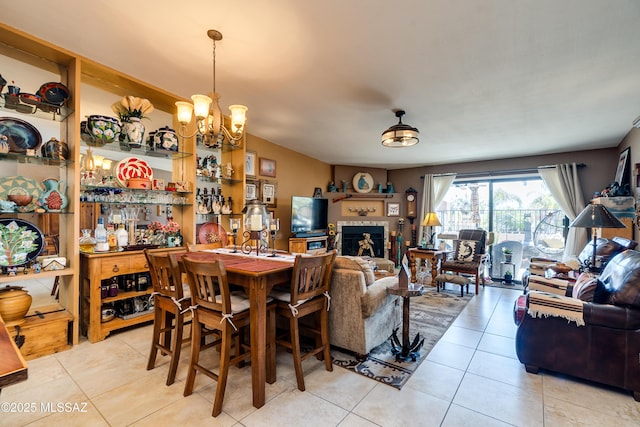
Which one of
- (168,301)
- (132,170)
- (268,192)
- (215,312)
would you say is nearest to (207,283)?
(215,312)

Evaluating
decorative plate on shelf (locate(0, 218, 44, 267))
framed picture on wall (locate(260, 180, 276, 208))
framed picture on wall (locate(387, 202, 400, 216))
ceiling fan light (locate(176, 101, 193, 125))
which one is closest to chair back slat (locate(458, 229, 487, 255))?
framed picture on wall (locate(387, 202, 400, 216))

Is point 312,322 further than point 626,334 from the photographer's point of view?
Yes

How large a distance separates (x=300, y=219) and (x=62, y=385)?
12.9ft

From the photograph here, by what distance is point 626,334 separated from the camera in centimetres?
196

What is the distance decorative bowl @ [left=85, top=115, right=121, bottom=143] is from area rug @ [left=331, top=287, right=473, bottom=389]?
9.85 ft

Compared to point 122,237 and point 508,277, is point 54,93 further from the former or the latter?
point 508,277

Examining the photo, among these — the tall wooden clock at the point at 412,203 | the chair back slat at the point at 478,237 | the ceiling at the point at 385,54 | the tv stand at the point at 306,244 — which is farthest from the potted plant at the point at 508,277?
the tv stand at the point at 306,244

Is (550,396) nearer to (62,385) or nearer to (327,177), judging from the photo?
(62,385)

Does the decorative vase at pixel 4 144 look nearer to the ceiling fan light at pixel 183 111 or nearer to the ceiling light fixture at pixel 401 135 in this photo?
the ceiling fan light at pixel 183 111

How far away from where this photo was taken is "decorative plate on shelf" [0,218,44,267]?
2344mm

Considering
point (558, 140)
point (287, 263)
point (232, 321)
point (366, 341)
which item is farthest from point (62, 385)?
point (558, 140)

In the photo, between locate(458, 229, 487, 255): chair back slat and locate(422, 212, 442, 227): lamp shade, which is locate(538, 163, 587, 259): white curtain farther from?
locate(422, 212, 442, 227): lamp shade

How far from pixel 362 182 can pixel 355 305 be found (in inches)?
187

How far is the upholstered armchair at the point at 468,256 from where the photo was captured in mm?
4566
